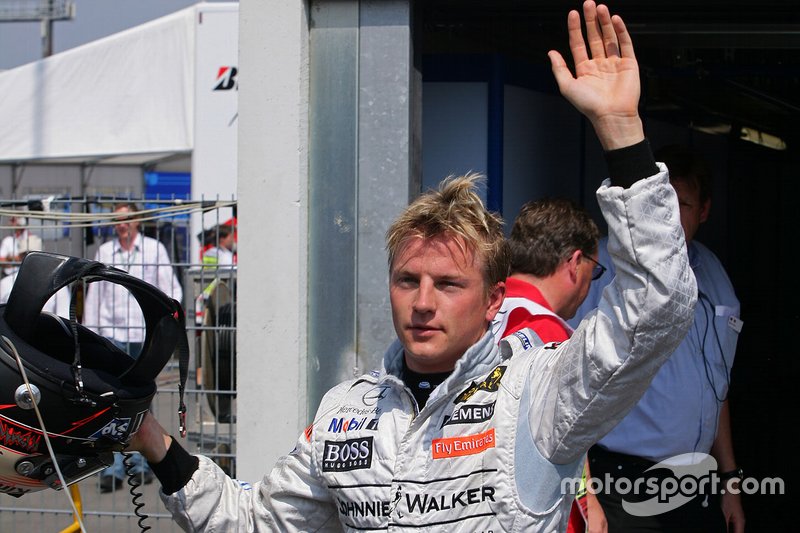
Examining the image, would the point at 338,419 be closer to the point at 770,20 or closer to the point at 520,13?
the point at 520,13

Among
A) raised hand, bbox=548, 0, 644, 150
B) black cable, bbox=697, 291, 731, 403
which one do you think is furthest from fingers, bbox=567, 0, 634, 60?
black cable, bbox=697, 291, 731, 403

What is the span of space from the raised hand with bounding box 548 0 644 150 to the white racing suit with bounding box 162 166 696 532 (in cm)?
10

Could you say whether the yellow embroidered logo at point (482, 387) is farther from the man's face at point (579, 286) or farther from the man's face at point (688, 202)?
the man's face at point (688, 202)

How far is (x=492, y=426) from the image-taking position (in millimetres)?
2000

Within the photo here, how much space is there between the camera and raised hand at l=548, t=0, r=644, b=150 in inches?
70.9

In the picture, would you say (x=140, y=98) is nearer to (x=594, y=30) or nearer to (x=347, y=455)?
(x=347, y=455)

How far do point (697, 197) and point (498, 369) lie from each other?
214cm

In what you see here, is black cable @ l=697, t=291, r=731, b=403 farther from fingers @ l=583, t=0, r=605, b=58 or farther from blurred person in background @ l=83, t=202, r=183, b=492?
blurred person in background @ l=83, t=202, r=183, b=492

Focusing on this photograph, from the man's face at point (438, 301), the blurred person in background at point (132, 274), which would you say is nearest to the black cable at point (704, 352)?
the man's face at point (438, 301)

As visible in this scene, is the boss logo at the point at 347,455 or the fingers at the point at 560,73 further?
the boss logo at the point at 347,455

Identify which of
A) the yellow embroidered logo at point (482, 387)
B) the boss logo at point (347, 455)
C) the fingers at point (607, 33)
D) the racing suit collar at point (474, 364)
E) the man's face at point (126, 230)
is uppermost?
the fingers at point (607, 33)

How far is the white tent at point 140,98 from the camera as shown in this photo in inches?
431

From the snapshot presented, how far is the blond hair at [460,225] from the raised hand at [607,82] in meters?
0.36

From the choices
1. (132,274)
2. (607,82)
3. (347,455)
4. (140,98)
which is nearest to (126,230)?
(132,274)
